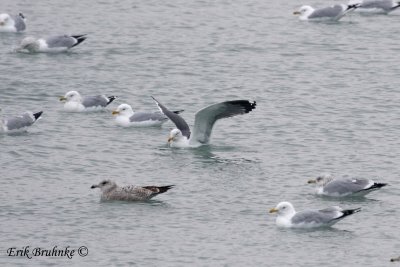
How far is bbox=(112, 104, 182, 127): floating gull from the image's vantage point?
26391mm

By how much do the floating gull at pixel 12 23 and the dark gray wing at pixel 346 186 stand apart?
15111 mm

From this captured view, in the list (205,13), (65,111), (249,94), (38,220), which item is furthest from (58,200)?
(205,13)

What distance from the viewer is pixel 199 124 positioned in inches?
973

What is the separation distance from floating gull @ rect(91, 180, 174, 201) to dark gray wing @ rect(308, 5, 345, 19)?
16.4 metres

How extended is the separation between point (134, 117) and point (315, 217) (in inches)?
287

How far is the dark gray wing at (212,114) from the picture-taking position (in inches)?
944

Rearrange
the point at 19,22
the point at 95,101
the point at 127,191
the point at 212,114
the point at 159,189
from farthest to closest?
the point at 19,22 → the point at 95,101 → the point at 212,114 → the point at 127,191 → the point at 159,189

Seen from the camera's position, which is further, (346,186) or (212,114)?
(212,114)

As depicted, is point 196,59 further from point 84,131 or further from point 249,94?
point 84,131

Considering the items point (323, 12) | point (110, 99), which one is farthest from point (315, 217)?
point (323, 12)

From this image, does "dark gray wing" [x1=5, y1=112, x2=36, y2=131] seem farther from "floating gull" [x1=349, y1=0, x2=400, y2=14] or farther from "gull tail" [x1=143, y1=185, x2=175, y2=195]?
"floating gull" [x1=349, y1=0, x2=400, y2=14]

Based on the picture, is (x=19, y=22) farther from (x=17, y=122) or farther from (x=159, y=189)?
(x=159, y=189)

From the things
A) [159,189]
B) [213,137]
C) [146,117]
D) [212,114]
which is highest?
[212,114]

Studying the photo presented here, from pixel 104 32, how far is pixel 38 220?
15.9m
